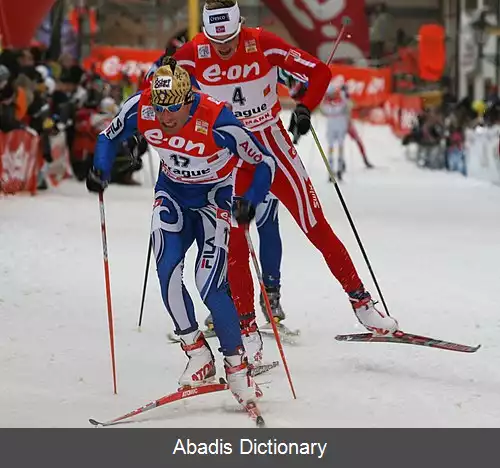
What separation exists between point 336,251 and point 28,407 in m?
1.91

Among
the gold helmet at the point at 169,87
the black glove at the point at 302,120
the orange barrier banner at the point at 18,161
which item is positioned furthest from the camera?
the orange barrier banner at the point at 18,161

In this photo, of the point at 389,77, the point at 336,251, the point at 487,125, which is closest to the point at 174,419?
the point at 336,251

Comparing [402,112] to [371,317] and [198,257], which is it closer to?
[371,317]

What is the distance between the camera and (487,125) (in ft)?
56.1

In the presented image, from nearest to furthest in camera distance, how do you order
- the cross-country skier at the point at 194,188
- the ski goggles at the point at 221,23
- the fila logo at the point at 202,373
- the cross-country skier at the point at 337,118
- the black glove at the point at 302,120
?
the cross-country skier at the point at 194,188
the fila logo at the point at 202,373
the ski goggles at the point at 221,23
the black glove at the point at 302,120
the cross-country skier at the point at 337,118

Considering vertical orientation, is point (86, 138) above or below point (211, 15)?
below

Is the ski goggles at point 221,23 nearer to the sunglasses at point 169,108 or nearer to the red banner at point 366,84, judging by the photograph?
the sunglasses at point 169,108

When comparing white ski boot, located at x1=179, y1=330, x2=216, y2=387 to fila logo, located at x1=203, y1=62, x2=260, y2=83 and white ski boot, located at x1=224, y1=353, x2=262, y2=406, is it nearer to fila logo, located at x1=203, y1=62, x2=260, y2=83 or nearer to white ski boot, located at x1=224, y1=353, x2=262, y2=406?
white ski boot, located at x1=224, y1=353, x2=262, y2=406

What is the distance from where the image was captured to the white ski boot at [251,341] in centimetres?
514

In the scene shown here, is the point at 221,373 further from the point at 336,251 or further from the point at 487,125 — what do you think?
the point at 487,125

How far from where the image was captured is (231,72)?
543cm

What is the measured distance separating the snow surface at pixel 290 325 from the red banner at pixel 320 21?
5.15 metres

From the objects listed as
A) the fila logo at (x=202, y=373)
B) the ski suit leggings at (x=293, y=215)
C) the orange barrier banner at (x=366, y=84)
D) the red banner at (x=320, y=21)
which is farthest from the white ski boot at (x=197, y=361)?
the orange barrier banner at (x=366, y=84)

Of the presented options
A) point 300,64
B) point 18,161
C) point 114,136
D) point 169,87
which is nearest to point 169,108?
point 169,87
